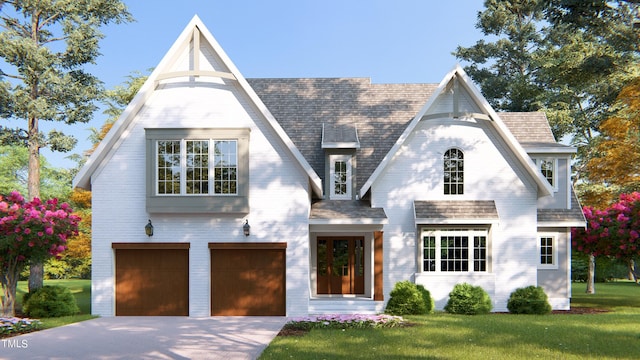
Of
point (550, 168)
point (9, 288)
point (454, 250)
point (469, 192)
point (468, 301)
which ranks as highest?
point (550, 168)

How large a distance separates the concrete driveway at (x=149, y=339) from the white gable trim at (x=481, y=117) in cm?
610

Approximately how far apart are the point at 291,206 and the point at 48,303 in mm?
8230

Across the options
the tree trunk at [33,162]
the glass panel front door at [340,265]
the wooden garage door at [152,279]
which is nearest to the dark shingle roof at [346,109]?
the glass panel front door at [340,265]

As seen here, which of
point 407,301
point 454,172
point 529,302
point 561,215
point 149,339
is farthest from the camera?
point 561,215

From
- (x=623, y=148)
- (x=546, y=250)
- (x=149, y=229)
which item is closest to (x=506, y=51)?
(x=623, y=148)

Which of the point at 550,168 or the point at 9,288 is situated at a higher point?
the point at 550,168

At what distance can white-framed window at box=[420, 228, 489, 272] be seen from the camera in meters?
17.9

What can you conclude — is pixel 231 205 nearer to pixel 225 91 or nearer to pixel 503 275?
pixel 225 91

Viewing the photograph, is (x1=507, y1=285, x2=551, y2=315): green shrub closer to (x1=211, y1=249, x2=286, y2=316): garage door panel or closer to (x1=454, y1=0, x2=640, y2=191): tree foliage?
(x1=211, y1=249, x2=286, y2=316): garage door panel

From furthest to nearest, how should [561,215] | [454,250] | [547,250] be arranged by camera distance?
[547,250] → [561,215] → [454,250]

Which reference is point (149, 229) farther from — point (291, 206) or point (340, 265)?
point (340, 265)

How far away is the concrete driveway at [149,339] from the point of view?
1067cm

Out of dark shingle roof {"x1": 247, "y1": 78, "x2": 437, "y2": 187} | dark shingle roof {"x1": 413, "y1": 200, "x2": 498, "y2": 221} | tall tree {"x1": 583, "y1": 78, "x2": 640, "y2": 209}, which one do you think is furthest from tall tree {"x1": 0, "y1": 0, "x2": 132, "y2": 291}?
tall tree {"x1": 583, "y1": 78, "x2": 640, "y2": 209}

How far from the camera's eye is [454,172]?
18469 mm
